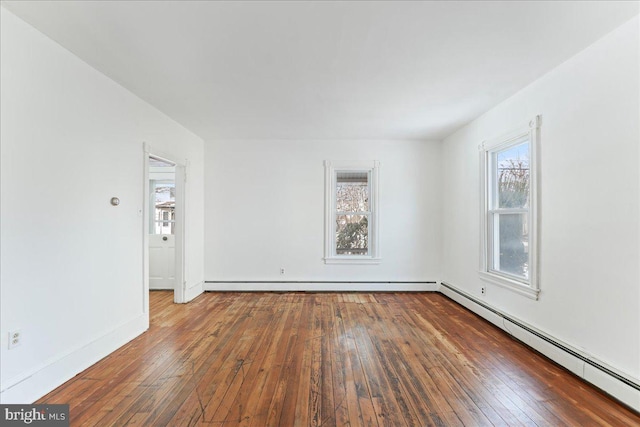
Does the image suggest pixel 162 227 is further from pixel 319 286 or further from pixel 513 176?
pixel 513 176

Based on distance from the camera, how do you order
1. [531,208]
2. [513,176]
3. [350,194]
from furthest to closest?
[350,194]
[513,176]
[531,208]

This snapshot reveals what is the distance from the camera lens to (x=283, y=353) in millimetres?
2736

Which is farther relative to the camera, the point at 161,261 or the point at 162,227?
the point at 162,227

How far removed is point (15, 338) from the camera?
1911 millimetres

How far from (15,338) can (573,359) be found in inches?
162

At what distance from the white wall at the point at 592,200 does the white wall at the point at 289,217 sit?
204 cm

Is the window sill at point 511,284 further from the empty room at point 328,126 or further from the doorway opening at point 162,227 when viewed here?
the doorway opening at point 162,227

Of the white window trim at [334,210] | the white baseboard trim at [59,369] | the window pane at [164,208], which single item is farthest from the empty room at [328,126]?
the window pane at [164,208]

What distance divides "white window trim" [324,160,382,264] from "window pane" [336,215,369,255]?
0.15 meters

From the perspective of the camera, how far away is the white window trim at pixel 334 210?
5.03 meters

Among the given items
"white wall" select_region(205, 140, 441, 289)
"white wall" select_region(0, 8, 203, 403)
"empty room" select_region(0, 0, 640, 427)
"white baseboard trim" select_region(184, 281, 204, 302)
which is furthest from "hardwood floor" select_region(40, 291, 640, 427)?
"white wall" select_region(205, 140, 441, 289)

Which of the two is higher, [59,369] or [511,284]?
[511,284]

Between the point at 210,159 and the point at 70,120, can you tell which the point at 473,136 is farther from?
the point at 70,120

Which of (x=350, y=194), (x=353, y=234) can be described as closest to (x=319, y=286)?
(x=353, y=234)
